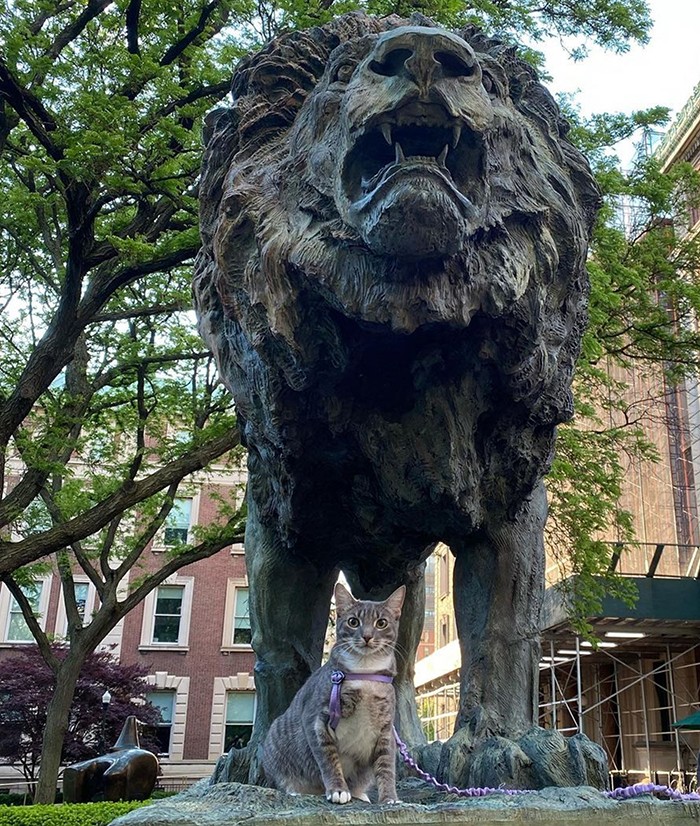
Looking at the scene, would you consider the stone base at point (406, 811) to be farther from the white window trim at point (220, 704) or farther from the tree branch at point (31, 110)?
the white window trim at point (220, 704)

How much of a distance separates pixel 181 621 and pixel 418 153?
26.1 m

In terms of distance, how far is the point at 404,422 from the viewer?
252 cm

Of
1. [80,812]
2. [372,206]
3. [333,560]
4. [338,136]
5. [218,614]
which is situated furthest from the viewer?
[218,614]

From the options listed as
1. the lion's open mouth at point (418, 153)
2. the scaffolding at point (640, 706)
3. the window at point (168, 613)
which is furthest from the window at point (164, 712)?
the lion's open mouth at point (418, 153)

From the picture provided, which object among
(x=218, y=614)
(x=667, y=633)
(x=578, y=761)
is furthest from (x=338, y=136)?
(x=218, y=614)

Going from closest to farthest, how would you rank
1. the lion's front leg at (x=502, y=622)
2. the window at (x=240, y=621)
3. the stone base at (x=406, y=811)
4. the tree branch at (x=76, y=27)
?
the stone base at (x=406, y=811), the lion's front leg at (x=502, y=622), the tree branch at (x=76, y=27), the window at (x=240, y=621)

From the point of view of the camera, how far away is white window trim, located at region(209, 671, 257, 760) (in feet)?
83.9

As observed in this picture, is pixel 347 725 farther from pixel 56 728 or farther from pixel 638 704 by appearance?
pixel 638 704

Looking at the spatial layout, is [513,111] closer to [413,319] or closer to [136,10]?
[413,319]

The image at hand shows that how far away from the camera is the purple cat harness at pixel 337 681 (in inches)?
83.7

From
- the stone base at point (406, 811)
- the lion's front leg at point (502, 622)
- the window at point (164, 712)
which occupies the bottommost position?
the window at point (164, 712)

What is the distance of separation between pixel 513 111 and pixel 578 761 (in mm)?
1768

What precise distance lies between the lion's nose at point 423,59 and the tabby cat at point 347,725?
4.60ft

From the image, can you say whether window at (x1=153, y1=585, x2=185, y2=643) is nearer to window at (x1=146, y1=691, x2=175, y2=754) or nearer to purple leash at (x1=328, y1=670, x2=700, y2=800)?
window at (x1=146, y1=691, x2=175, y2=754)
